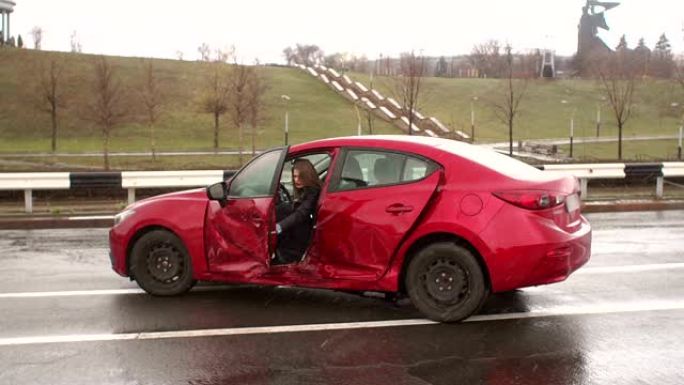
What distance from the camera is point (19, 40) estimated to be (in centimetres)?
7138

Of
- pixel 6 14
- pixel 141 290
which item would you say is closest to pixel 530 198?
pixel 141 290

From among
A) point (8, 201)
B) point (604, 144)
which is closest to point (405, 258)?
point (8, 201)

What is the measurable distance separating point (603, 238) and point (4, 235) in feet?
30.1

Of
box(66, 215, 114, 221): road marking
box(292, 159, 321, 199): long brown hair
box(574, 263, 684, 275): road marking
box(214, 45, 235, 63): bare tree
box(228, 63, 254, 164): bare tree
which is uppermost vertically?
box(214, 45, 235, 63): bare tree

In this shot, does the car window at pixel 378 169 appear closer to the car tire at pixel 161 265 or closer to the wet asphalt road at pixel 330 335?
the wet asphalt road at pixel 330 335

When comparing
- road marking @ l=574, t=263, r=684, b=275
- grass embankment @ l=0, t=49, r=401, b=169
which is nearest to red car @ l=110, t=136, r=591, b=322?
road marking @ l=574, t=263, r=684, b=275

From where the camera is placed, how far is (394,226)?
18.7 feet

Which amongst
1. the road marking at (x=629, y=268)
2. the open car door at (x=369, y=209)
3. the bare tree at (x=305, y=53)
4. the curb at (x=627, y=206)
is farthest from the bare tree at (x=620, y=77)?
the bare tree at (x=305, y=53)

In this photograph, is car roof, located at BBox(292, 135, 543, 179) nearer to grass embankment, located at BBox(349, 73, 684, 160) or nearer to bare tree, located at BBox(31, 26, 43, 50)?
grass embankment, located at BBox(349, 73, 684, 160)

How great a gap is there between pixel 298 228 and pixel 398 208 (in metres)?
0.94

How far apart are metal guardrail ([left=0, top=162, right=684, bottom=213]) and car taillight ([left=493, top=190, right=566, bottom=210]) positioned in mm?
8872

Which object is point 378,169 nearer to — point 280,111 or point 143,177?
point 143,177

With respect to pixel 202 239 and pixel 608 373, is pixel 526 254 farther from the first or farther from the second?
pixel 202 239

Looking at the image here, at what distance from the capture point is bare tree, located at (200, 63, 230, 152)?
3859cm
